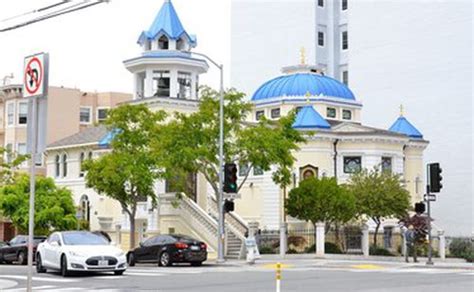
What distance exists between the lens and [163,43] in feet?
172

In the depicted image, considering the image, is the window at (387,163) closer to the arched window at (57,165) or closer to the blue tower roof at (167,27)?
the blue tower roof at (167,27)

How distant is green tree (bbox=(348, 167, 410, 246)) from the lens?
45125 mm

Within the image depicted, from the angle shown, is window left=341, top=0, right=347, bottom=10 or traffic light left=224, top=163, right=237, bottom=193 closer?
traffic light left=224, top=163, right=237, bottom=193

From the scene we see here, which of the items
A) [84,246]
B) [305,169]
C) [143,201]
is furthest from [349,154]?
[84,246]

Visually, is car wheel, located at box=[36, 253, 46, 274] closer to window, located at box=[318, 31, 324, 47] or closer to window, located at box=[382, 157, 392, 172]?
window, located at box=[382, 157, 392, 172]

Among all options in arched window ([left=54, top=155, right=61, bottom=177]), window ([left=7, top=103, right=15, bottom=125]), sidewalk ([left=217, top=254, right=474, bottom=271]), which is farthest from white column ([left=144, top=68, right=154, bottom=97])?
window ([left=7, top=103, right=15, bottom=125])

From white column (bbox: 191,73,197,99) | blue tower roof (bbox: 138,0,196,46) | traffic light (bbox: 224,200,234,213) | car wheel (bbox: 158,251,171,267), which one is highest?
blue tower roof (bbox: 138,0,196,46)

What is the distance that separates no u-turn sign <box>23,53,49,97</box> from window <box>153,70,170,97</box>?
1492 inches

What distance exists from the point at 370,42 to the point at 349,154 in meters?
24.0

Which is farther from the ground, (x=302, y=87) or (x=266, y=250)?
(x=302, y=87)

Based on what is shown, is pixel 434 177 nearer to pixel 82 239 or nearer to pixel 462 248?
pixel 462 248

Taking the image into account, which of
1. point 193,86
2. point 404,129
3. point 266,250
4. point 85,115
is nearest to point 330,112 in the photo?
point 404,129

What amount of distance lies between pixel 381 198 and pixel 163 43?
16086 mm

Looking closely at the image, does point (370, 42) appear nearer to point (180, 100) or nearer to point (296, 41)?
point (296, 41)
